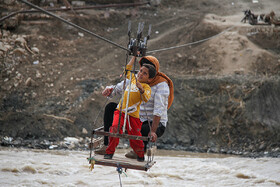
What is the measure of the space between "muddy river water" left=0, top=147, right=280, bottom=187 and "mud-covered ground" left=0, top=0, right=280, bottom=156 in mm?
1073

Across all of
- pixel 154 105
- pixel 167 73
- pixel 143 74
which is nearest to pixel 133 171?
pixel 154 105

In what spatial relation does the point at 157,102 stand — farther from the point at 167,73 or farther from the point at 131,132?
the point at 167,73

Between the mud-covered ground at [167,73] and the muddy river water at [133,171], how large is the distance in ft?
3.52

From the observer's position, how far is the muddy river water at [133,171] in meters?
8.31

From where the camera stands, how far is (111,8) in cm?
1869

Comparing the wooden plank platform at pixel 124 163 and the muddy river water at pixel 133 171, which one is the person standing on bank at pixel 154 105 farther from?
the muddy river water at pixel 133 171

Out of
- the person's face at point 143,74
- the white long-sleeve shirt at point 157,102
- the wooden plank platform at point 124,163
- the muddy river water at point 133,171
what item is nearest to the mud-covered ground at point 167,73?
the muddy river water at point 133,171

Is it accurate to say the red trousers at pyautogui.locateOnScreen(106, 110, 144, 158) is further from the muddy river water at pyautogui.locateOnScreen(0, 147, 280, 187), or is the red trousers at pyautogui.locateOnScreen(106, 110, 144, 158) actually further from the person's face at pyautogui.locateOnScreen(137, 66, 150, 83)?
the muddy river water at pyautogui.locateOnScreen(0, 147, 280, 187)

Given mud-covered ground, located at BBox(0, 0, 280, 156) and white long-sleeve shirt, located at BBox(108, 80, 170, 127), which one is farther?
mud-covered ground, located at BBox(0, 0, 280, 156)

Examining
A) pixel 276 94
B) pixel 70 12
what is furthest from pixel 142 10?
pixel 276 94

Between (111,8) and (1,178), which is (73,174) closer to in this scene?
(1,178)

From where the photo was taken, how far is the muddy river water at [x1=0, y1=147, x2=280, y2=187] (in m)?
8.31

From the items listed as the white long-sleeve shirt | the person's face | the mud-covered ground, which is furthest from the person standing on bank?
the mud-covered ground

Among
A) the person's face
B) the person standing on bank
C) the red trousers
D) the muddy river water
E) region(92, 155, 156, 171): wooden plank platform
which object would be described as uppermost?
the person's face
